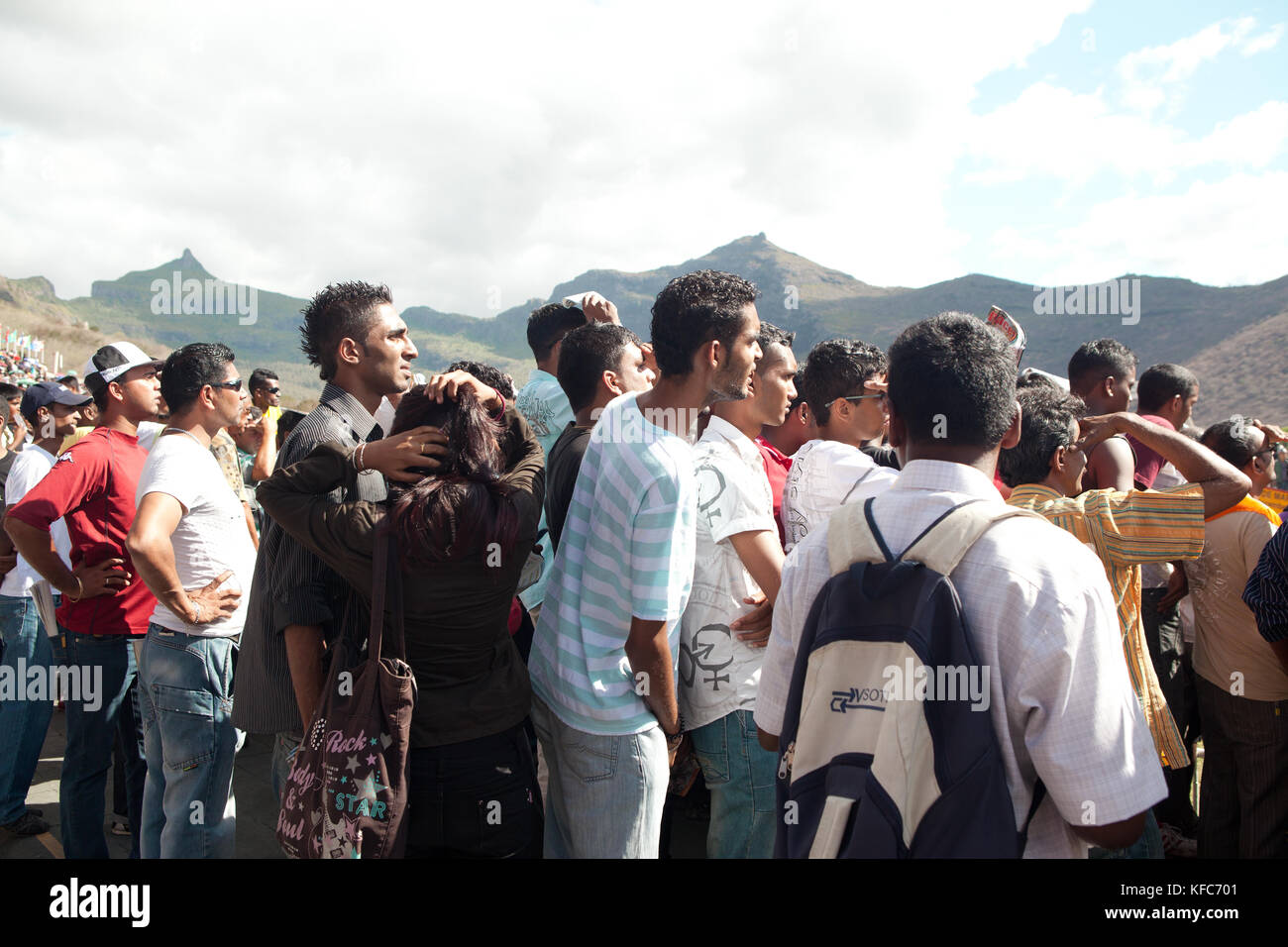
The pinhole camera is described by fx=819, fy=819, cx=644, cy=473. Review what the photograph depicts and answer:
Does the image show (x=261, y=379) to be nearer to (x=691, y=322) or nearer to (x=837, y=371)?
(x=837, y=371)

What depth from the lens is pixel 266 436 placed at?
7.17m

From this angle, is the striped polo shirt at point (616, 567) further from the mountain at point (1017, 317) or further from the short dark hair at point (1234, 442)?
the mountain at point (1017, 317)

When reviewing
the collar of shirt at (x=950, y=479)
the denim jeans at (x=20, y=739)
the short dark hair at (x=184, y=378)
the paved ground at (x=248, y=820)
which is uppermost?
the short dark hair at (x=184, y=378)

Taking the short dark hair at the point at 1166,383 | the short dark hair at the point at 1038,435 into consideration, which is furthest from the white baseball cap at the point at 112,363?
the short dark hair at the point at 1166,383

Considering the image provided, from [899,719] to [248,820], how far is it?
178 inches

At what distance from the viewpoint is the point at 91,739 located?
146 inches

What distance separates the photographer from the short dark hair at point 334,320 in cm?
271

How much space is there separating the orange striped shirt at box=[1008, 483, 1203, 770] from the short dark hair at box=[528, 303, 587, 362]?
97.4 inches

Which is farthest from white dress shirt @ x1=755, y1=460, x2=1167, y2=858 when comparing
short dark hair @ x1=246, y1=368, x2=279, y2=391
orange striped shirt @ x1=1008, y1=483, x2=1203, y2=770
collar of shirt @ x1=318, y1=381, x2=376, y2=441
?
short dark hair @ x1=246, y1=368, x2=279, y2=391

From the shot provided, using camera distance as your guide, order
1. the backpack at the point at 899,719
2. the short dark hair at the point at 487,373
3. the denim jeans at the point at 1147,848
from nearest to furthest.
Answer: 1. the backpack at the point at 899,719
2. the denim jeans at the point at 1147,848
3. the short dark hair at the point at 487,373

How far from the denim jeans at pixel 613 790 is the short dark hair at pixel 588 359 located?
1345 millimetres

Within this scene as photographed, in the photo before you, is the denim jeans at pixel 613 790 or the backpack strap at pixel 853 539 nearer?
the backpack strap at pixel 853 539

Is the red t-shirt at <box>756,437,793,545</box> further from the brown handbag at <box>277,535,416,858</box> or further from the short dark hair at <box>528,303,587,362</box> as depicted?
the brown handbag at <box>277,535,416,858</box>
